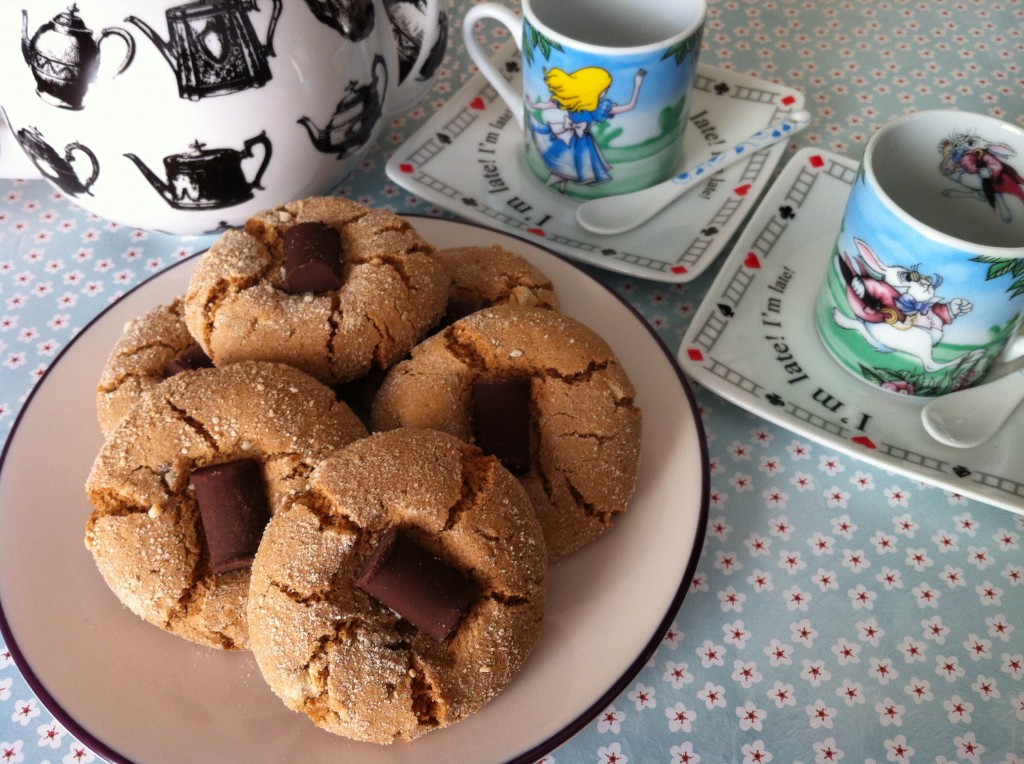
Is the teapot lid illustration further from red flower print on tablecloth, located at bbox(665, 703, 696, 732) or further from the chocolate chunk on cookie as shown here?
red flower print on tablecloth, located at bbox(665, 703, 696, 732)

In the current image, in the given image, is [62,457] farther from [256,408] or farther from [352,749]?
[352,749]

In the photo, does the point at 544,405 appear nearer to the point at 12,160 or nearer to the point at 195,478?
the point at 195,478

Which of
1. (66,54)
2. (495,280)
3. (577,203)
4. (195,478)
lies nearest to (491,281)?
(495,280)

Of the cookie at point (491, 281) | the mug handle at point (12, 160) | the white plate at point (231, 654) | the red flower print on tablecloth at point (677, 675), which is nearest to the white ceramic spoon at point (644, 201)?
the cookie at point (491, 281)

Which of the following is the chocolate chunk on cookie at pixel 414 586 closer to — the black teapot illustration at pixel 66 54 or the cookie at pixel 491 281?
the cookie at pixel 491 281

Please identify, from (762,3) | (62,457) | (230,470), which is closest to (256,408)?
(230,470)
